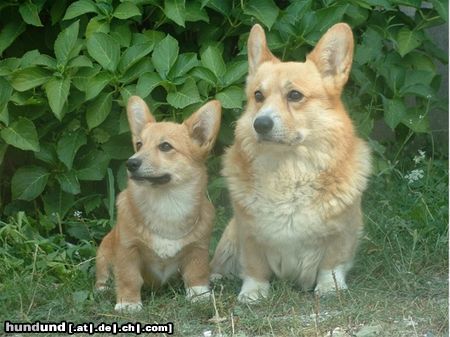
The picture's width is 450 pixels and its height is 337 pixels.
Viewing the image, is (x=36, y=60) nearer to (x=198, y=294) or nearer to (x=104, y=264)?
(x=104, y=264)

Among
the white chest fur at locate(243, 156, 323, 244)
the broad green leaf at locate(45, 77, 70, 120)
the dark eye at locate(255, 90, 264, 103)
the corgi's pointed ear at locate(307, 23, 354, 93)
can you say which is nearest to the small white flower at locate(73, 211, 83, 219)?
the broad green leaf at locate(45, 77, 70, 120)

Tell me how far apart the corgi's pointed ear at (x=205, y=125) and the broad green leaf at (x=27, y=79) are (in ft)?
3.74

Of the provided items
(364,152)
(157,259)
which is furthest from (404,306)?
(157,259)

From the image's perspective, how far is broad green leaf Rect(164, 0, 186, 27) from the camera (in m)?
5.98

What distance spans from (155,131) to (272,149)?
2.05 ft

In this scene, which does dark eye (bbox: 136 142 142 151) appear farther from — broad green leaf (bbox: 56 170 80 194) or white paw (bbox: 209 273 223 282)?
broad green leaf (bbox: 56 170 80 194)

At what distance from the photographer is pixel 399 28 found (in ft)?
22.2

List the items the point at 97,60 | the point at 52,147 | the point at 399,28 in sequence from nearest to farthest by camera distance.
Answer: the point at 97,60 < the point at 52,147 < the point at 399,28

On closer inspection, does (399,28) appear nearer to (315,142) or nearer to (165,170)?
(315,142)

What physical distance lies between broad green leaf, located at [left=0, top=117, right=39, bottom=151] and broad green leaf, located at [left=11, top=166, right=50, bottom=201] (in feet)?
1.07

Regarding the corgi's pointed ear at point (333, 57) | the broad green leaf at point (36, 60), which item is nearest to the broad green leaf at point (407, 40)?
the corgi's pointed ear at point (333, 57)

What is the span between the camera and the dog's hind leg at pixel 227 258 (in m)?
5.68

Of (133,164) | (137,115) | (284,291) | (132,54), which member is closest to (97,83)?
(132,54)

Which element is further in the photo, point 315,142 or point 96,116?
point 96,116
